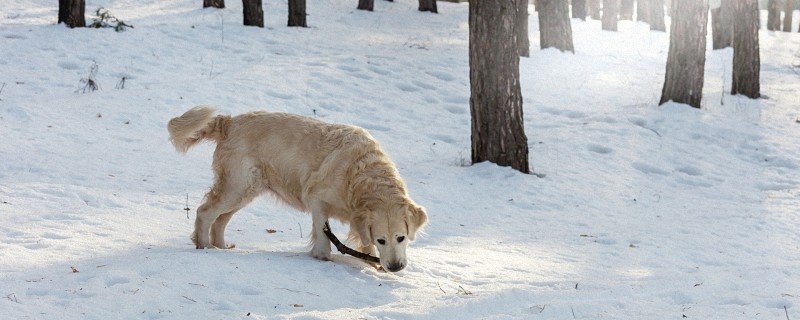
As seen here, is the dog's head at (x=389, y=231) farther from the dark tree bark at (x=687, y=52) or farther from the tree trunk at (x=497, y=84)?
the dark tree bark at (x=687, y=52)

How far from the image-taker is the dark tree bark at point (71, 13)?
1411 centimetres

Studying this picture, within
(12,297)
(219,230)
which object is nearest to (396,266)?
(219,230)

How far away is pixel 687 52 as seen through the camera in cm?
1302

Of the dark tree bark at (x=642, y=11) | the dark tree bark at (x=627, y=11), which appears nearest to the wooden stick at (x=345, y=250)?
the dark tree bark at (x=642, y=11)

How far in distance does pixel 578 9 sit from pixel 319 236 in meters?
22.6

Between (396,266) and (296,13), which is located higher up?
(296,13)

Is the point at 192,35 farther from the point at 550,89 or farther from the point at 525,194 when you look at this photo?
the point at 525,194

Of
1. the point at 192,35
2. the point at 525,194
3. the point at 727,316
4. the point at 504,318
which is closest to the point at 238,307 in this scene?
the point at 504,318

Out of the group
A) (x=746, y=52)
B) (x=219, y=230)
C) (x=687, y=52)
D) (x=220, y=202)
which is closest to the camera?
(x=220, y=202)

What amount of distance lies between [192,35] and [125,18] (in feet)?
7.55

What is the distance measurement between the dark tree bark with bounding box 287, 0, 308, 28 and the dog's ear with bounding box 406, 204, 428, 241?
1255cm

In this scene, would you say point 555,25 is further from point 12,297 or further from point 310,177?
point 12,297

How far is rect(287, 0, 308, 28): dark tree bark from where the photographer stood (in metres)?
17.8

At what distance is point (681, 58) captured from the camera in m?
13.0
